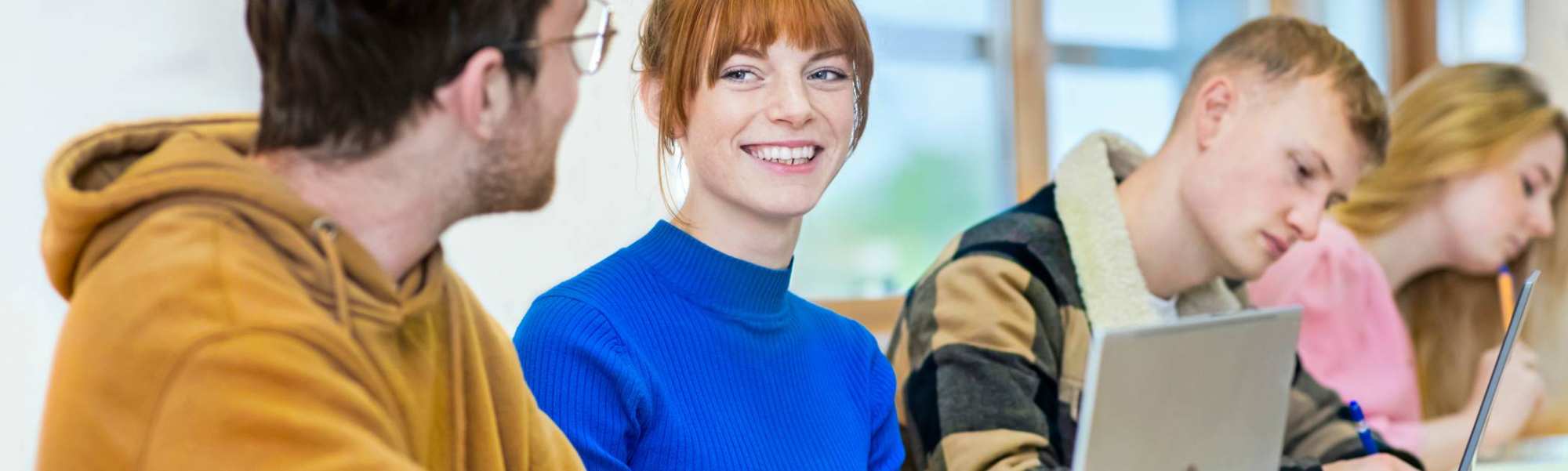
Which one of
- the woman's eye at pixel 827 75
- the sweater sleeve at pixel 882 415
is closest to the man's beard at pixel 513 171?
the woman's eye at pixel 827 75

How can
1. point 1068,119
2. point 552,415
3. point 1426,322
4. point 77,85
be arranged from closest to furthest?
point 552,415, point 77,85, point 1426,322, point 1068,119

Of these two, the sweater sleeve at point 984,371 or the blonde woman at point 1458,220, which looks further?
the blonde woman at point 1458,220

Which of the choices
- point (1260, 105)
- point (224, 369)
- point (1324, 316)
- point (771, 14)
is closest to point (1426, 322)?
point (1324, 316)

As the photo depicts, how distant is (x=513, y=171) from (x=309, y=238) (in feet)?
0.27

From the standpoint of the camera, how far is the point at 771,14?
0.96 meters

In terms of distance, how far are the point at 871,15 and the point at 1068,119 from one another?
44 centimetres

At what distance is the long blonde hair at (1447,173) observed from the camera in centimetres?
198

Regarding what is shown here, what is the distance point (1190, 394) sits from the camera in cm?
89

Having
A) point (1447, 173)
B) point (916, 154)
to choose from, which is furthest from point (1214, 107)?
point (916, 154)

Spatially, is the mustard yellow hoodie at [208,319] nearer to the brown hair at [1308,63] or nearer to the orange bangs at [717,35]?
the orange bangs at [717,35]

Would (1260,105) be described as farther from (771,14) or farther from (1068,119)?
(1068,119)

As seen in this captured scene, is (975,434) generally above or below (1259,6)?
below

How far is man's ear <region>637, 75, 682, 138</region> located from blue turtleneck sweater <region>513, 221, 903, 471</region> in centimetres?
8

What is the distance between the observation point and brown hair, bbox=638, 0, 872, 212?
96cm
